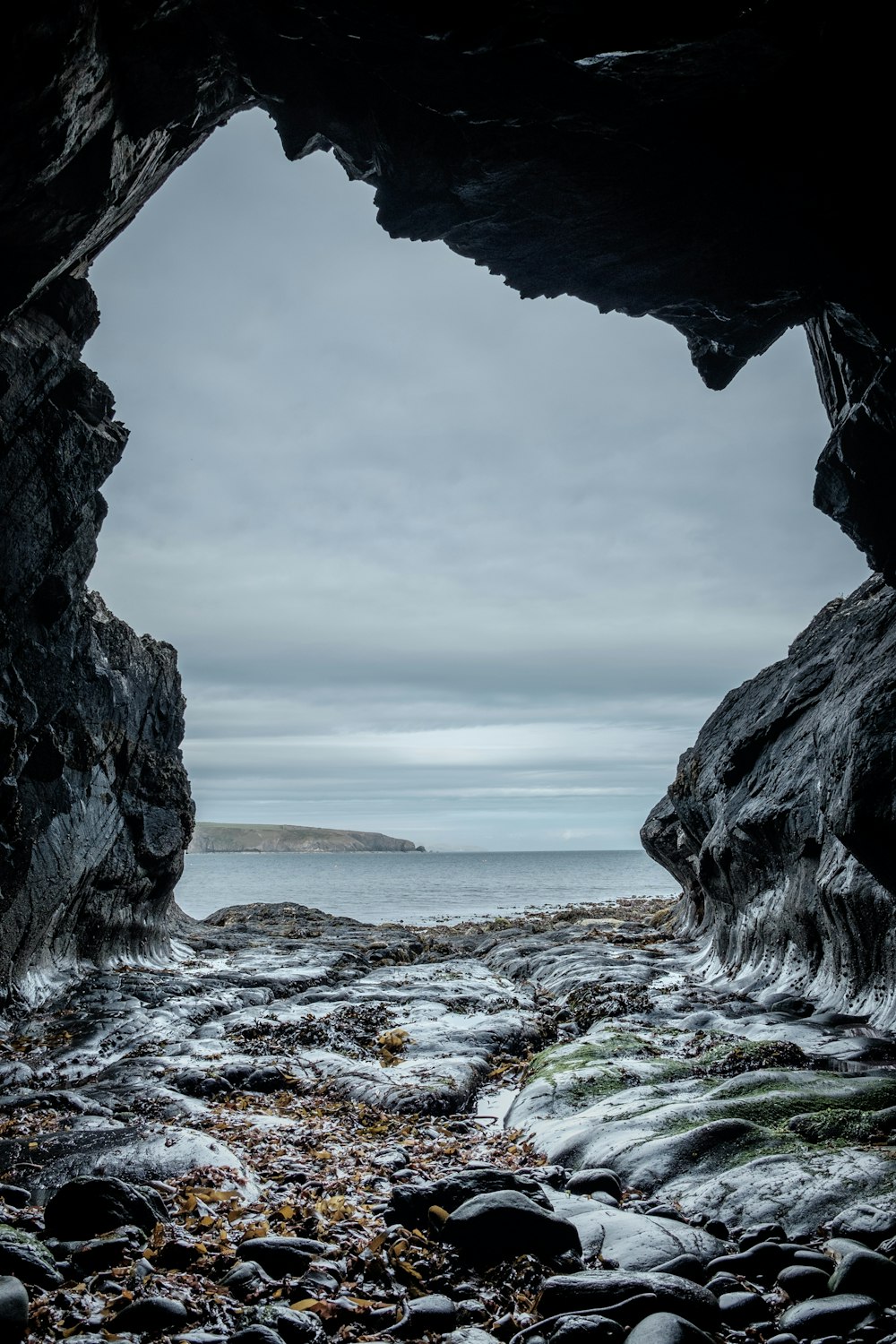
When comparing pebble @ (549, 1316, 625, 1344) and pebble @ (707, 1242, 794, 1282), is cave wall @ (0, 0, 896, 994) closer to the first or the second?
pebble @ (707, 1242, 794, 1282)

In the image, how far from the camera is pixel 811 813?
15641 mm

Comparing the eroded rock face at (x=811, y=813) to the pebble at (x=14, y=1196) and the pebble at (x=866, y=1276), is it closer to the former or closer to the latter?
the pebble at (x=866, y=1276)

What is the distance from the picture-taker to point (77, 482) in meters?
17.0

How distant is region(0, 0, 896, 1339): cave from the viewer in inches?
383

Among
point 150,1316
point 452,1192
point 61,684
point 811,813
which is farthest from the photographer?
point 61,684

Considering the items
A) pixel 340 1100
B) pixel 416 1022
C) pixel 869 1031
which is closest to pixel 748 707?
pixel 869 1031

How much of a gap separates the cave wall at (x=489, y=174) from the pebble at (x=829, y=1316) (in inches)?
324

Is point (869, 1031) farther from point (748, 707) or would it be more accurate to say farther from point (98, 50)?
point (98, 50)

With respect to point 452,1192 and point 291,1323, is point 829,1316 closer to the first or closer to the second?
point 452,1192

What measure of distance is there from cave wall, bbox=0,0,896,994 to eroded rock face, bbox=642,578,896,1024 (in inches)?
21.2

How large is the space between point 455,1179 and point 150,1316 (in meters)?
2.77

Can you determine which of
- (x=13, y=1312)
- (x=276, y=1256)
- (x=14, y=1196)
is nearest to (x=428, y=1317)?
(x=276, y=1256)

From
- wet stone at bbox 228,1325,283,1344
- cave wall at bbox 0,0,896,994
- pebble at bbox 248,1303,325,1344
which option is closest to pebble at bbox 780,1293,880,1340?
pebble at bbox 248,1303,325,1344

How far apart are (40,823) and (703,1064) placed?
15.1 meters
